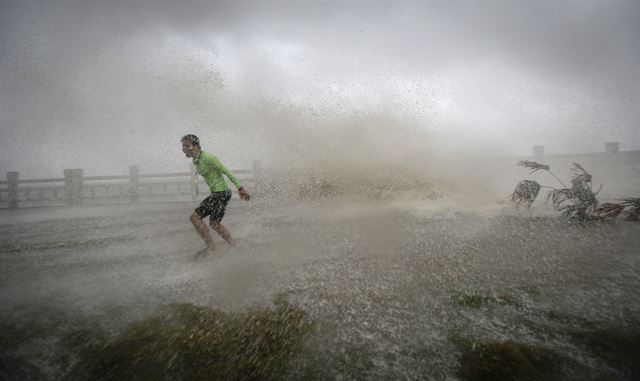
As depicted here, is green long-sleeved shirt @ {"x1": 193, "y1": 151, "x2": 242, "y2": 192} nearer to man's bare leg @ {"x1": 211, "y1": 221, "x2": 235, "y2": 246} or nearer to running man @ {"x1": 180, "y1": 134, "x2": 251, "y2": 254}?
running man @ {"x1": 180, "y1": 134, "x2": 251, "y2": 254}

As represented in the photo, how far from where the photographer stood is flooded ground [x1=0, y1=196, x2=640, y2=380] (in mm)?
2201

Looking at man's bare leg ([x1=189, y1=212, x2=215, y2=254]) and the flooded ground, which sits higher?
man's bare leg ([x1=189, y1=212, x2=215, y2=254])

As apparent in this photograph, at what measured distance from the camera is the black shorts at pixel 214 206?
478cm

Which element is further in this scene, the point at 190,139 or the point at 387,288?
the point at 190,139

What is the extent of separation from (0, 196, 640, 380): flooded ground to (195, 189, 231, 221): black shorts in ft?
2.04

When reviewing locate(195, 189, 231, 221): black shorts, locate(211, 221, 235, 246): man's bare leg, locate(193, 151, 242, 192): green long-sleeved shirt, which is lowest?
locate(211, 221, 235, 246): man's bare leg

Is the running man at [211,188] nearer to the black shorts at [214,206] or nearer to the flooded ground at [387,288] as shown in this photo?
the black shorts at [214,206]

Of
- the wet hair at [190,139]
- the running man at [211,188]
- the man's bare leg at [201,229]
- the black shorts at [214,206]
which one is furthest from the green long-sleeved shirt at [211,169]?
the man's bare leg at [201,229]

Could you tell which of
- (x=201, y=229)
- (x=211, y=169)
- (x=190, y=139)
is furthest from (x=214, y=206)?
(x=190, y=139)

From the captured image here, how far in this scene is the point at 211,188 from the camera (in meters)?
4.86

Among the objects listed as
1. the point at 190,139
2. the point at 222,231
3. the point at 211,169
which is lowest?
the point at 222,231

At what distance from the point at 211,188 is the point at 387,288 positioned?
10.5 ft

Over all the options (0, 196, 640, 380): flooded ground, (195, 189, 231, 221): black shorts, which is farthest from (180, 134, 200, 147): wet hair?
(0, 196, 640, 380): flooded ground

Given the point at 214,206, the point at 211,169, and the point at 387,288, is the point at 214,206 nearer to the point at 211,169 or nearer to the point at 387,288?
the point at 211,169
